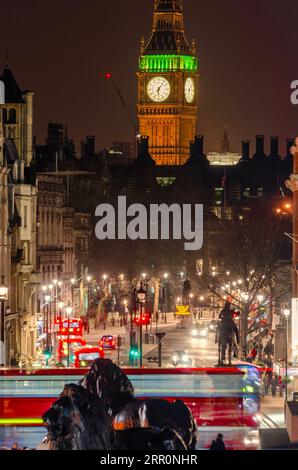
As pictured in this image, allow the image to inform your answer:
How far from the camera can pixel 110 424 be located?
94.6 ft

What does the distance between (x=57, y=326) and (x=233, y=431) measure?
4498cm

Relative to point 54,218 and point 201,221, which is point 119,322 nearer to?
point 54,218

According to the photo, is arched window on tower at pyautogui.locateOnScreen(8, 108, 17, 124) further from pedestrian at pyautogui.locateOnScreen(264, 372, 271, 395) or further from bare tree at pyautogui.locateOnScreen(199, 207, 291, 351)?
pedestrian at pyautogui.locateOnScreen(264, 372, 271, 395)

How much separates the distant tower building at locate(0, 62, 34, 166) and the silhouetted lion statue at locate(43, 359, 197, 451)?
5991 cm

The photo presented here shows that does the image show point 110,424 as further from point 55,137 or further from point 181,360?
point 55,137

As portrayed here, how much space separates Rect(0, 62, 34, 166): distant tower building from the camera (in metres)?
90.6

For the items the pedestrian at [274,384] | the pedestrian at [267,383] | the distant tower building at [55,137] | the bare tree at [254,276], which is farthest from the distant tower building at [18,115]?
the distant tower building at [55,137]

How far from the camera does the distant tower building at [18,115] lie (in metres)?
90.6

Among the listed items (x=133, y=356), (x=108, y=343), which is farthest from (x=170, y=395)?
(x=108, y=343)

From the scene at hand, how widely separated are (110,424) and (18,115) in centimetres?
6325

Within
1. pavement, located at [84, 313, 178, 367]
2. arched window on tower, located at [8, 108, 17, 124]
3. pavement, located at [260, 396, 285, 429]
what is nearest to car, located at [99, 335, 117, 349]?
pavement, located at [84, 313, 178, 367]

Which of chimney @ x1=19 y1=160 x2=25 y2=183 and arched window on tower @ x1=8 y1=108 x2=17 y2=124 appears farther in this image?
arched window on tower @ x1=8 y1=108 x2=17 y2=124

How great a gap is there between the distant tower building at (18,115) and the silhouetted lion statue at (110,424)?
59907mm
